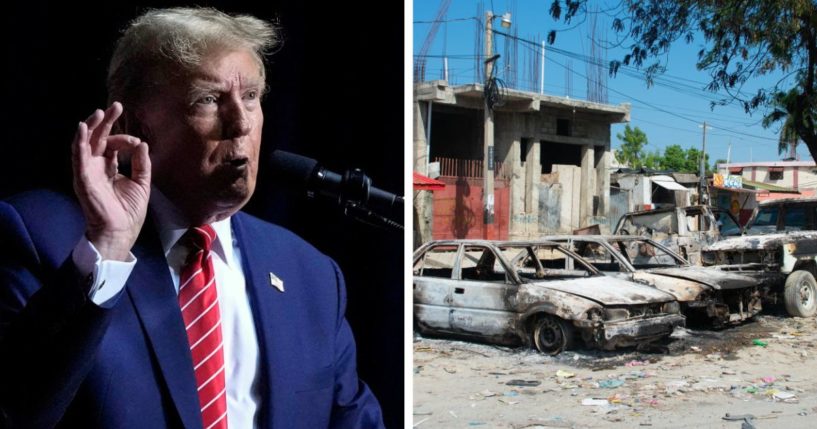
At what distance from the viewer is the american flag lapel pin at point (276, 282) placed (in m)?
2.20

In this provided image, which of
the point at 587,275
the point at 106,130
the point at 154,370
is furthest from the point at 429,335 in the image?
the point at 106,130

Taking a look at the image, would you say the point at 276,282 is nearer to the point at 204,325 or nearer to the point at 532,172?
the point at 204,325

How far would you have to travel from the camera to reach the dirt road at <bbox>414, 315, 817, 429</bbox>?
332cm

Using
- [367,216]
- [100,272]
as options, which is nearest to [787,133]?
[367,216]

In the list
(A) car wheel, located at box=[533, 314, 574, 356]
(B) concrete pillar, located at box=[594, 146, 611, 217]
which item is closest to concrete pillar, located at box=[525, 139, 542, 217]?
(B) concrete pillar, located at box=[594, 146, 611, 217]

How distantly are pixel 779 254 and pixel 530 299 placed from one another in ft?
3.98

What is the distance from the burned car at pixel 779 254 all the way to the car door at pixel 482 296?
0.94 metres

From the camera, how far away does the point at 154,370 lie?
1.92 m

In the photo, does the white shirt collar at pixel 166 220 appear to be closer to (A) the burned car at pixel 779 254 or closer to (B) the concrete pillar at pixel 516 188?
(B) the concrete pillar at pixel 516 188

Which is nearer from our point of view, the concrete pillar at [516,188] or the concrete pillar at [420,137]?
the concrete pillar at [420,137]

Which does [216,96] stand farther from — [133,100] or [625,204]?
[625,204]

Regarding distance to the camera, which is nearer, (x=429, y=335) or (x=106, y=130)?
(x=106, y=130)

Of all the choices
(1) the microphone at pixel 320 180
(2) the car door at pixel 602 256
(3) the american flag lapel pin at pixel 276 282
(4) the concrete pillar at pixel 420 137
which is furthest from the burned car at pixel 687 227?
(3) the american flag lapel pin at pixel 276 282

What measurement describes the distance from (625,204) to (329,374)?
1781 millimetres
